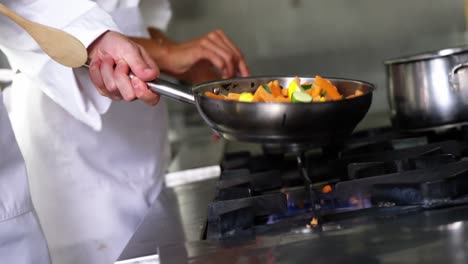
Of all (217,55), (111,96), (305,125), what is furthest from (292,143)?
(217,55)

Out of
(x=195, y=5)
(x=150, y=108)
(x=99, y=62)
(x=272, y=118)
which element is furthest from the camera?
(x=195, y=5)

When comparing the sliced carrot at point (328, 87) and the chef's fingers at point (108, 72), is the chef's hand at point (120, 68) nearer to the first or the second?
the chef's fingers at point (108, 72)

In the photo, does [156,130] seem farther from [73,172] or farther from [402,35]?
[402,35]

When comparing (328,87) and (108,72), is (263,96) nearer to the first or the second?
(328,87)

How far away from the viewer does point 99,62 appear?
789mm

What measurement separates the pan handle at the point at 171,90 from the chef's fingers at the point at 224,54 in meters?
0.28

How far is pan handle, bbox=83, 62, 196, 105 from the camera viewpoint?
27.5 inches

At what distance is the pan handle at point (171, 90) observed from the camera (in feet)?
2.30

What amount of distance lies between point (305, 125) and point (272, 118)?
0.03 metres

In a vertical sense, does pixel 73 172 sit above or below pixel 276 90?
below

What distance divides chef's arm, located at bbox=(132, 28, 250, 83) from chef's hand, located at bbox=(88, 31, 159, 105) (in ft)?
0.80

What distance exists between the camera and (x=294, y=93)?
2.17ft

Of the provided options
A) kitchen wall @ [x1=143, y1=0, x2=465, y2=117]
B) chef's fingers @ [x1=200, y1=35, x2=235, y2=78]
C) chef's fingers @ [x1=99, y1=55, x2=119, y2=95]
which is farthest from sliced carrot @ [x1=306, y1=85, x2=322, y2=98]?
kitchen wall @ [x1=143, y1=0, x2=465, y2=117]

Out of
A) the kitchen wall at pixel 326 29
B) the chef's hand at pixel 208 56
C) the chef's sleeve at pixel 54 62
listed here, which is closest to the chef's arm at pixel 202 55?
the chef's hand at pixel 208 56
